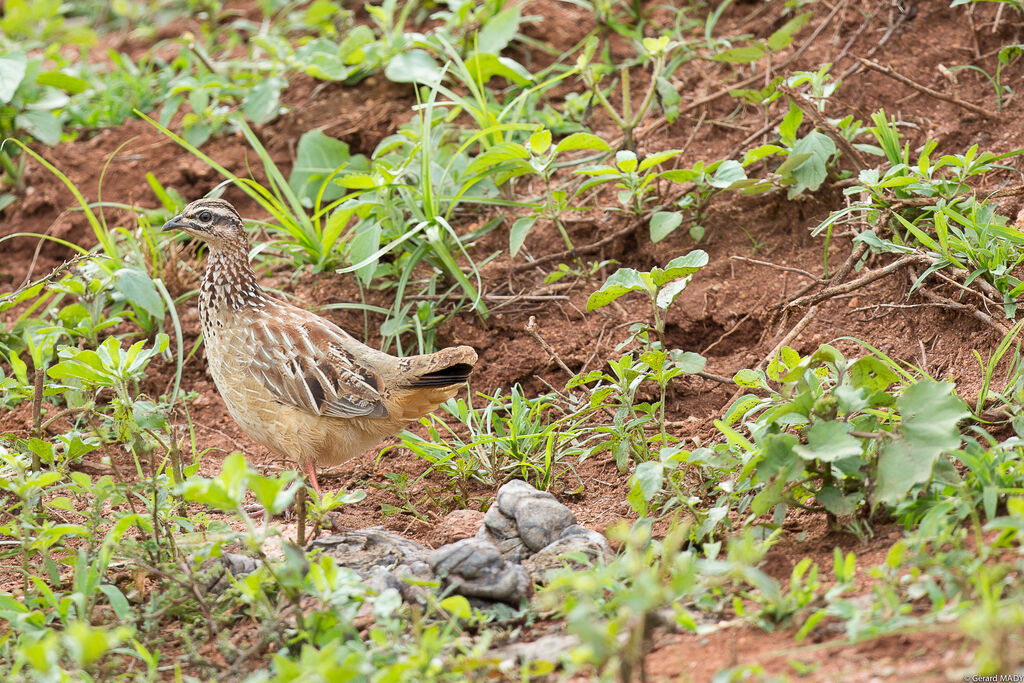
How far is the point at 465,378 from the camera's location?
14.7 feet

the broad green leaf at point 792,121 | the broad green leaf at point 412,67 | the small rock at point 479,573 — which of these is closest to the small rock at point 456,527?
the small rock at point 479,573

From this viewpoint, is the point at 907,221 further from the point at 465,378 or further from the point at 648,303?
the point at 465,378

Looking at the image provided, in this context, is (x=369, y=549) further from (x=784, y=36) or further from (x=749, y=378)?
(x=784, y=36)

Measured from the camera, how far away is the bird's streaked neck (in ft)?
16.3

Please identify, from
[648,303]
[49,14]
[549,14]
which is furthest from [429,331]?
[49,14]

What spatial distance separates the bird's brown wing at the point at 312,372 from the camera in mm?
4621

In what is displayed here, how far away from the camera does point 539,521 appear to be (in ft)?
12.2

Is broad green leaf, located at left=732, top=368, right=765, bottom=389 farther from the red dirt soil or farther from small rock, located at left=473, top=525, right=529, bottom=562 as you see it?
small rock, located at left=473, top=525, right=529, bottom=562

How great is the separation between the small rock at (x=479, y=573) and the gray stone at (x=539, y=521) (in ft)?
0.99

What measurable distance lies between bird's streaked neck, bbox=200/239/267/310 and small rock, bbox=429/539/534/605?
7.07 feet

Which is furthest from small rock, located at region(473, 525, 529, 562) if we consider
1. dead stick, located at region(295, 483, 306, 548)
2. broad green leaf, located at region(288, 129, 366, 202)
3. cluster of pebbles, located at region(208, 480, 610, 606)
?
broad green leaf, located at region(288, 129, 366, 202)

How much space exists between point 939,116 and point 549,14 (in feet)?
9.48

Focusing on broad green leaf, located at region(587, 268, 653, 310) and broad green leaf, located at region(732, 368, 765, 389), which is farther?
broad green leaf, located at region(587, 268, 653, 310)

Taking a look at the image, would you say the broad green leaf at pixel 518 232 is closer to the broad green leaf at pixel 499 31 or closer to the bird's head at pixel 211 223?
the bird's head at pixel 211 223
